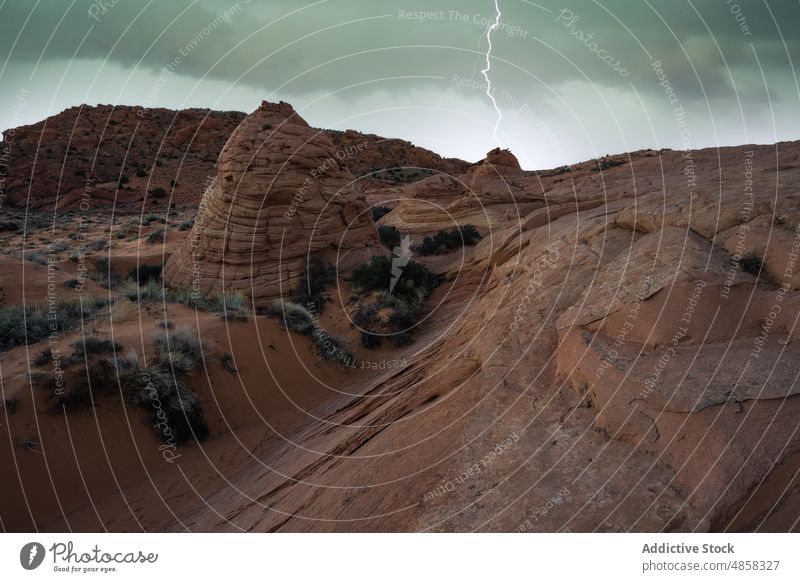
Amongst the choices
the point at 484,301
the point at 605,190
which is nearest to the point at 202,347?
the point at 484,301

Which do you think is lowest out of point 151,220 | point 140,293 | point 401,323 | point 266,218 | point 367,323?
point 401,323

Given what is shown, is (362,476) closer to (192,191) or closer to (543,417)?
(543,417)

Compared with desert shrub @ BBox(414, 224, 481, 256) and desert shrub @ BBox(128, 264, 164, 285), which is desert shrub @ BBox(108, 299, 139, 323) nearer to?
desert shrub @ BBox(128, 264, 164, 285)

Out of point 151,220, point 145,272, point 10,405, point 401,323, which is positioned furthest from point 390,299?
point 151,220

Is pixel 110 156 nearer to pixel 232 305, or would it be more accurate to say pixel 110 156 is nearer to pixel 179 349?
pixel 232 305

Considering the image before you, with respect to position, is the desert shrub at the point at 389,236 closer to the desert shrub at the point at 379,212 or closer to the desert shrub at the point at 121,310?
the desert shrub at the point at 379,212

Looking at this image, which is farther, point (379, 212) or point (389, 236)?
point (379, 212)

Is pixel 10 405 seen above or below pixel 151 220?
below
